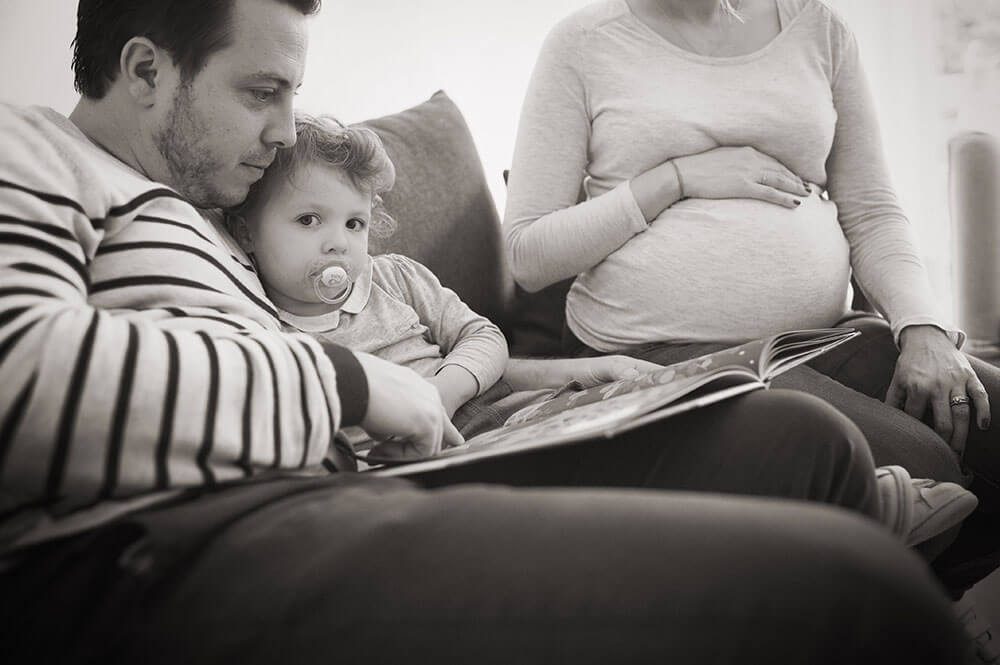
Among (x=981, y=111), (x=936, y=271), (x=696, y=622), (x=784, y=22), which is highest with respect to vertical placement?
(x=784, y=22)

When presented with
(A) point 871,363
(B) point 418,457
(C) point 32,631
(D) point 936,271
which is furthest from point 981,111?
(C) point 32,631

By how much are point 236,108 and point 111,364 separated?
43 cm

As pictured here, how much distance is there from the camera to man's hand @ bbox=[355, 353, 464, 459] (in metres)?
0.68

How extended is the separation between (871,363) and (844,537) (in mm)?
924

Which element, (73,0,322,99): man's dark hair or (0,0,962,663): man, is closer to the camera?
(0,0,962,663): man

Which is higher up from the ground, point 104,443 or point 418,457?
point 104,443

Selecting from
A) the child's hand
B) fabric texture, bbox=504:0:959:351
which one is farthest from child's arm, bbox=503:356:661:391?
fabric texture, bbox=504:0:959:351

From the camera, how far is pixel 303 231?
106cm

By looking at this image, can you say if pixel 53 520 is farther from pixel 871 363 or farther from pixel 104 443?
pixel 871 363

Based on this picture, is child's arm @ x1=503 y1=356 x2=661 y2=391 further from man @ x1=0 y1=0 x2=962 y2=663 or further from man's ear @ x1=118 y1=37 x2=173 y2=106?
man's ear @ x1=118 y1=37 x2=173 y2=106

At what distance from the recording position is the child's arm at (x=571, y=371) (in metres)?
1.18

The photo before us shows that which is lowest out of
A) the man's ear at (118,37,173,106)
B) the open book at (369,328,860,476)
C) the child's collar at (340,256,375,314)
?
the child's collar at (340,256,375,314)

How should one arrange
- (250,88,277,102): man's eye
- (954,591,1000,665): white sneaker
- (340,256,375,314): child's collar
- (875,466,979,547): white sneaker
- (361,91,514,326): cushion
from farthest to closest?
(361,91,514,326): cushion < (340,256,375,314): child's collar < (954,591,1000,665): white sneaker < (250,88,277,102): man's eye < (875,466,979,547): white sneaker

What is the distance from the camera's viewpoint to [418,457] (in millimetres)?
725
